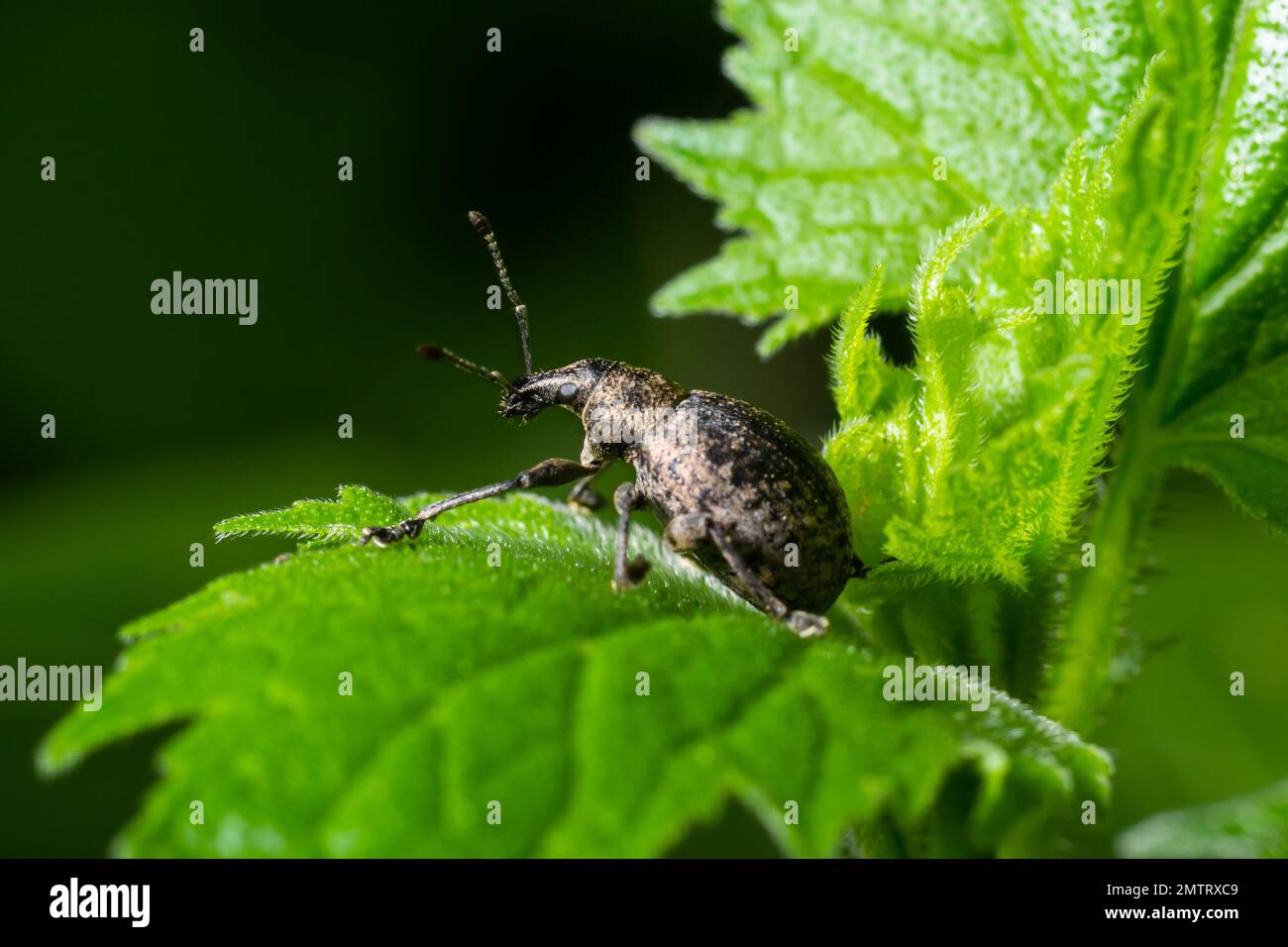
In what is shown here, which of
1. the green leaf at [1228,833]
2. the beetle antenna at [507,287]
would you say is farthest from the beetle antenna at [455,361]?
the green leaf at [1228,833]

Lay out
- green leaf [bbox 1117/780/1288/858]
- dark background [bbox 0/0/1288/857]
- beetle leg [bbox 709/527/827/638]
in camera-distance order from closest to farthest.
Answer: green leaf [bbox 1117/780/1288/858]
beetle leg [bbox 709/527/827/638]
dark background [bbox 0/0/1288/857]

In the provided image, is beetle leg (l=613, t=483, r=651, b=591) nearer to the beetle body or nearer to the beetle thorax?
the beetle body

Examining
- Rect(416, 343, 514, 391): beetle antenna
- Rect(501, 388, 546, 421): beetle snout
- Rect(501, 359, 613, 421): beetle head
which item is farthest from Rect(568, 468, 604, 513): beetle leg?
Rect(501, 388, 546, 421): beetle snout

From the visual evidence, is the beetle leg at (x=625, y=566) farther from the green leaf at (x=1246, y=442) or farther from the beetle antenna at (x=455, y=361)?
the green leaf at (x=1246, y=442)

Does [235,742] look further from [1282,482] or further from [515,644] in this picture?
[1282,482]

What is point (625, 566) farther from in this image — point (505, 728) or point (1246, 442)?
point (1246, 442)

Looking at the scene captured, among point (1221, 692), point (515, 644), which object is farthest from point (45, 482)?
point (1221, 692)
